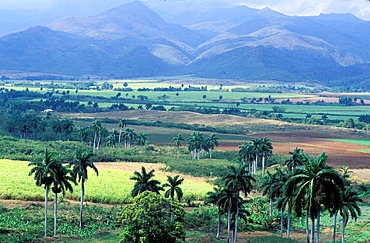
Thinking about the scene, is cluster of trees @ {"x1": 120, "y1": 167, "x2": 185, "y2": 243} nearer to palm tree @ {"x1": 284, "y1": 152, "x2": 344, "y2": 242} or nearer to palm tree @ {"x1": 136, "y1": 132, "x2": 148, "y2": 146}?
palm tree @ {"x1": 284, "y1": 152, "x2": 344, "y2": 242}

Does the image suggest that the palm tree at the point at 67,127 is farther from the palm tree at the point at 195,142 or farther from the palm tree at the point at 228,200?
the palm tree at the point at 228,200

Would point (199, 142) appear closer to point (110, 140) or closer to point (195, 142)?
point (195, 142)

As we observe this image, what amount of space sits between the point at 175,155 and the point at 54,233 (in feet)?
289

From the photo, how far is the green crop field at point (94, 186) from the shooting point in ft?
Answer: 271

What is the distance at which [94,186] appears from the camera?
93.0m

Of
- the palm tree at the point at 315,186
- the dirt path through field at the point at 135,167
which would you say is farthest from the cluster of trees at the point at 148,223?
the dirt path through field at the point at 135,167

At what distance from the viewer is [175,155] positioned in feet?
489

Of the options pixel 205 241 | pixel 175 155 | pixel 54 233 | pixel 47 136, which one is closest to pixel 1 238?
pixel 54 233

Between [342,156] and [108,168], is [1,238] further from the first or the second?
[342,156]

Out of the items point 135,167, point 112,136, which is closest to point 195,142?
point 135,167

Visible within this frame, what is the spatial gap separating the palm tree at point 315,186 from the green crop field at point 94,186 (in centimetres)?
4475

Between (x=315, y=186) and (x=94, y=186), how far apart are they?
186 feet

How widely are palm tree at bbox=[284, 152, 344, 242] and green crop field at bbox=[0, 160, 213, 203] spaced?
44.8 meters

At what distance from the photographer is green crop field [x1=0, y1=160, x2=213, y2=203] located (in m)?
82.7
